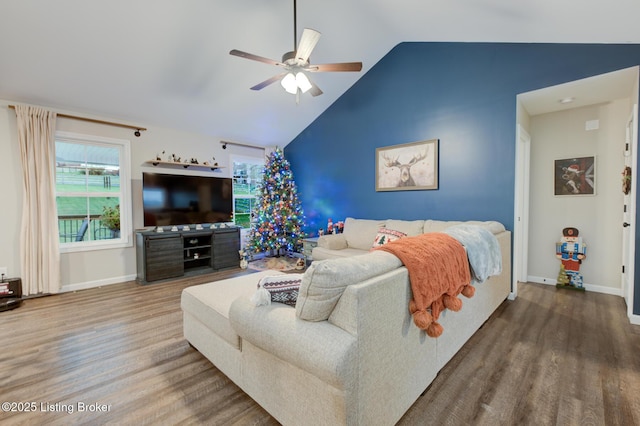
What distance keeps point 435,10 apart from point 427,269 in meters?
3.04

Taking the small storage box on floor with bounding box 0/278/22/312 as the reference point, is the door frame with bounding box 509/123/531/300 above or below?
above

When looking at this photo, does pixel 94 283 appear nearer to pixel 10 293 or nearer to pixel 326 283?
pixel 10 293

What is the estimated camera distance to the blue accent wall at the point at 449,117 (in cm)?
314

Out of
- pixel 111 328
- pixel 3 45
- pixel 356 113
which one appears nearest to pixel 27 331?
pixel 111 328

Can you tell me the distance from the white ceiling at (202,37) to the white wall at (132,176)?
229 mm

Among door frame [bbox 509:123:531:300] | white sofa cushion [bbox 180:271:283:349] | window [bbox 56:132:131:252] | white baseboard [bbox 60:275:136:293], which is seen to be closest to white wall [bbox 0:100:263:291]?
white baseboard [bbox 60:275:136:293]

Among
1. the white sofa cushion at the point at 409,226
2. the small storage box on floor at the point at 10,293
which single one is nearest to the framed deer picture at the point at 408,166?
the white sofa cushion at the point at 409,226

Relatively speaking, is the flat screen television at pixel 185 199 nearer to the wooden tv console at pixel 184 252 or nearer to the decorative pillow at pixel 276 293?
the wooden tv console at pixel 184 252

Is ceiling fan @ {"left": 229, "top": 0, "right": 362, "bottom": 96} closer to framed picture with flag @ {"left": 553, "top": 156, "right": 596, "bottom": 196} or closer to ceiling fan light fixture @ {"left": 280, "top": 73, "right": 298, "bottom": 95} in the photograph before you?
ceiling fan light fixture @ {"left": 280, "top": 73, "right": 298, "bottom": 95}

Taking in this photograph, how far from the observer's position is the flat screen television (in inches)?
172

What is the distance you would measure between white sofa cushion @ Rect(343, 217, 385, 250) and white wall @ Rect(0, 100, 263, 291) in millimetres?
2723

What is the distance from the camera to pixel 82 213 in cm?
409

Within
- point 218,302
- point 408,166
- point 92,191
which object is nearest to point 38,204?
point 92,191

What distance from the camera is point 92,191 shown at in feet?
13.6
